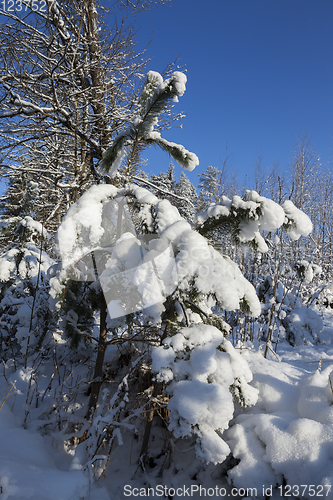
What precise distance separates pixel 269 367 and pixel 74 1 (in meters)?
5.30

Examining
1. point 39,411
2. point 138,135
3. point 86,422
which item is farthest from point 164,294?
point 39,411

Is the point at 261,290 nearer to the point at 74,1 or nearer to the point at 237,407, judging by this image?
the point at 237,407

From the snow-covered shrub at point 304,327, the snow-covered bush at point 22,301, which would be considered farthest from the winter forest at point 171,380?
the snow-covered shrub at point 304,327

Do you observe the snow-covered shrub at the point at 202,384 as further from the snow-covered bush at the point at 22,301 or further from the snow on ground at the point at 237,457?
the snow-covered bush at the point at 22,301

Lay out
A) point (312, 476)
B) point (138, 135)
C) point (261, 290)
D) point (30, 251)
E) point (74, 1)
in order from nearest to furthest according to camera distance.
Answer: point (312, 476), point (138, 135), point (30, 251), point (74, 1), point (261, 290)

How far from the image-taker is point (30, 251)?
3332 mm

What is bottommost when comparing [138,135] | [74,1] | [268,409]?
[268,409]
